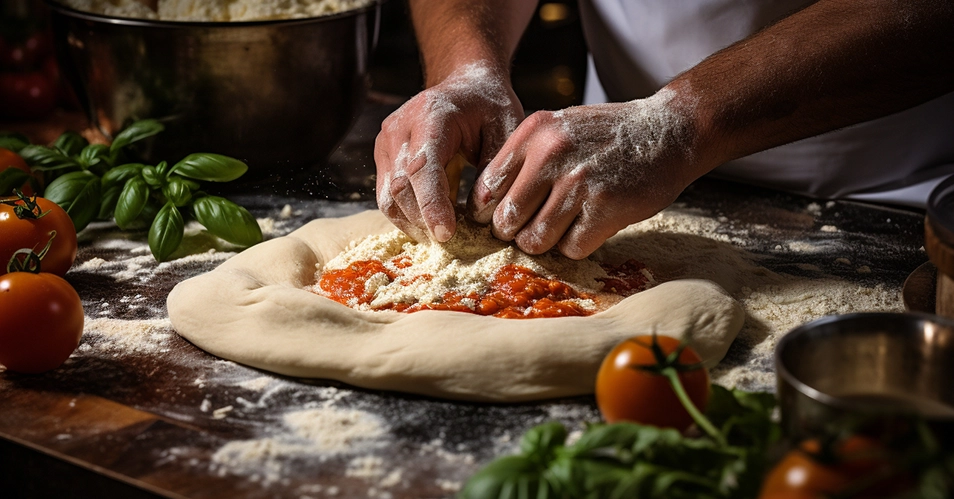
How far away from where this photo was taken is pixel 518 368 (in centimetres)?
157

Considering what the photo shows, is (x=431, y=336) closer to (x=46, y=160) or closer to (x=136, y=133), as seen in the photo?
(x=136, y=133)

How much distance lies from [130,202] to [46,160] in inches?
15.5

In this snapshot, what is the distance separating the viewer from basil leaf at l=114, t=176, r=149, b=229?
2293 millimetres

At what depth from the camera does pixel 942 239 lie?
1.34 meters

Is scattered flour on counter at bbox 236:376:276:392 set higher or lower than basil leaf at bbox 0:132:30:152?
lower

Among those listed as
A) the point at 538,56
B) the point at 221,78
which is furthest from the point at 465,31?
the point at 538,56

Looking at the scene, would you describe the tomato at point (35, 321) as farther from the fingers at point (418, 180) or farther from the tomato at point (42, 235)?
the fingers at point (418, 180)

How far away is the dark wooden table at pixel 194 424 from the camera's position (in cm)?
133

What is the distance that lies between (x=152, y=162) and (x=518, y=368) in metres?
1.68

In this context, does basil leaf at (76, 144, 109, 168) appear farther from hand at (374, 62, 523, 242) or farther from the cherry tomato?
the cherry tomato

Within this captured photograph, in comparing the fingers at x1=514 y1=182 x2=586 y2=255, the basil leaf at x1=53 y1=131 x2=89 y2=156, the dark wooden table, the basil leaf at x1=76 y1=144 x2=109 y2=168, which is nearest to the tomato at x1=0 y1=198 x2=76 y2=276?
the dark wooden table

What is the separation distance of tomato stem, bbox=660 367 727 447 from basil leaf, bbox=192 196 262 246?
142cm

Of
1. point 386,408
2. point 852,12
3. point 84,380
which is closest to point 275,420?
point 386,408

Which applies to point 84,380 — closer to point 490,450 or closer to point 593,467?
point 490,450
